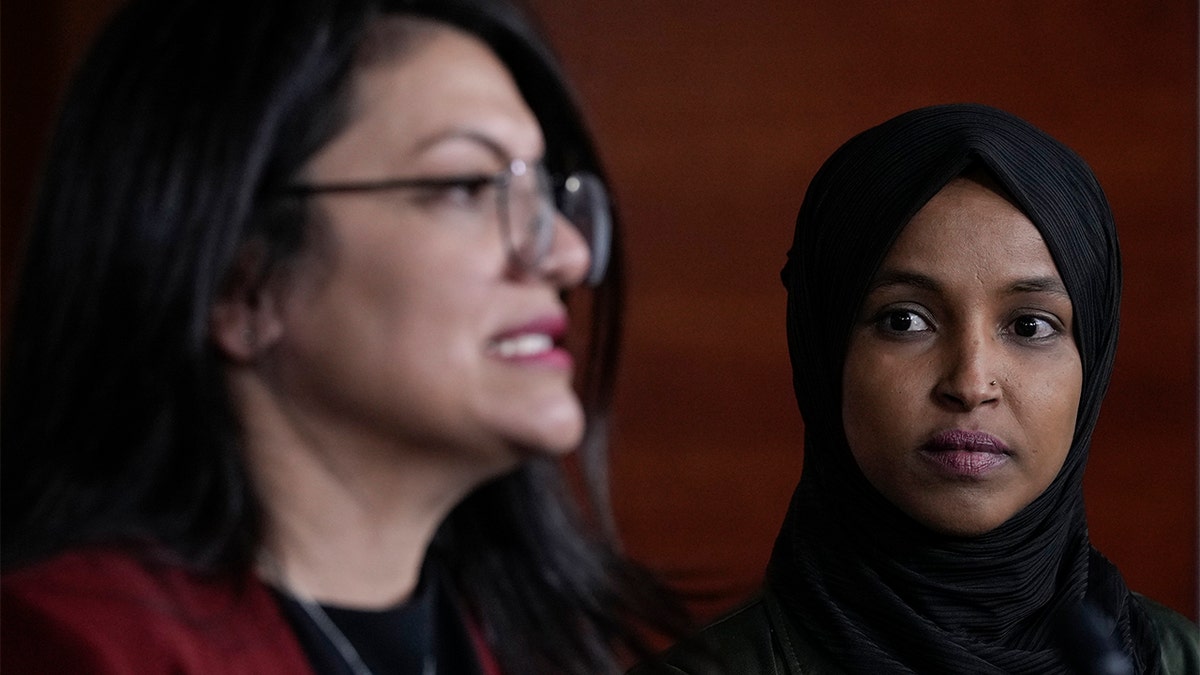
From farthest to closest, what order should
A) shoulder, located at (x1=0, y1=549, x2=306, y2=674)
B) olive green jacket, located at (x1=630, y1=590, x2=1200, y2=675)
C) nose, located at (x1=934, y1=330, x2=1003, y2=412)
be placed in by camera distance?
olive green jacket, located at (x1=630, y1=590, x2=1200, y2=675)
nose, located at (x1=934, y1=330, x2=1003, y2=412)
shoulder, located at (x1=0, y1=549, x2=306, y2=674)

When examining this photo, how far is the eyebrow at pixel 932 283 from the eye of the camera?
1119 millimetres

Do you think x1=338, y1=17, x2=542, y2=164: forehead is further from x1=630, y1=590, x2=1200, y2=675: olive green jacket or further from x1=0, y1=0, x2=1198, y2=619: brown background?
x1=0, y1=0, x2=1198, y2=619: brown background

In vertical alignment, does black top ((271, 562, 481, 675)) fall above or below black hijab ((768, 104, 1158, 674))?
below

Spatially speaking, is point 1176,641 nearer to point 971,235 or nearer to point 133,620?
point 971,235

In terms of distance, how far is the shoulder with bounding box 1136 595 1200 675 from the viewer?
1299 mm

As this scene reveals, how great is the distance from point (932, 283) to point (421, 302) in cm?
42

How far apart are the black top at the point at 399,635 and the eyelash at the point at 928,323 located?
1.22 feet

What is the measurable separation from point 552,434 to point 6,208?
1.37 metres

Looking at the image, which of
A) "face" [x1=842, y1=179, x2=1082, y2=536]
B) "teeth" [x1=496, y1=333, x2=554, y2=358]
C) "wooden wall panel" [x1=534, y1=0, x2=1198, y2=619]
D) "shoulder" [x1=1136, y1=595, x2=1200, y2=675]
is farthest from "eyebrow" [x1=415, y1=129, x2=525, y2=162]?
"wooden wall panel" [x1=534, y1=0, x2=1198, y2=619]

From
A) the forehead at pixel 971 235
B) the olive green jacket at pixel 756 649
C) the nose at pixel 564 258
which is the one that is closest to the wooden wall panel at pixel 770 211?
the olive green jacket at pixel 756 649

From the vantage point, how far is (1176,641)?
1.31 metres

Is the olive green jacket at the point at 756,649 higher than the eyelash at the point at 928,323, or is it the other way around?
the eyelash at the point at 928,323

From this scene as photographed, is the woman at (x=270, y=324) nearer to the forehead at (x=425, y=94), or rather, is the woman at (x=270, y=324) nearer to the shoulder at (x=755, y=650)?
the forehead at (x=425, y=94)

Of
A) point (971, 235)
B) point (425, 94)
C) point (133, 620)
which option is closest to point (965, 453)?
point (971, 235)
